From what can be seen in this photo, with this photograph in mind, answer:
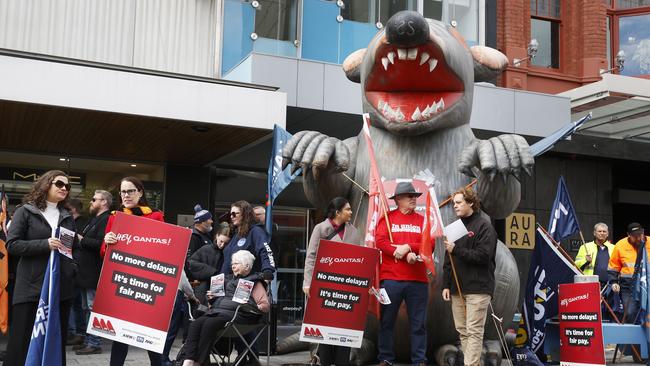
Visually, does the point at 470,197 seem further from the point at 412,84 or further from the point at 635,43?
the point at 635,43

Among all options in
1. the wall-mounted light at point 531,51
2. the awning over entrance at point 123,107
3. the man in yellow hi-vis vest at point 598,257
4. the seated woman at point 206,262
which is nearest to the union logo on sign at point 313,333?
the seated woman at point 206,262

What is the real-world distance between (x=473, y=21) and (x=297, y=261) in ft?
18.1

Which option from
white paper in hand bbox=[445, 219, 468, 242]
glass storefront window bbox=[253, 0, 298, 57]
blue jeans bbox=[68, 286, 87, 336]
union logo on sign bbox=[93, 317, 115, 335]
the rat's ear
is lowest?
blue jeans bbox=[68, 286, 87, 336]

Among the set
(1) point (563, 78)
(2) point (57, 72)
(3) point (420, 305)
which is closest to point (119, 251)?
(3) point (420, 305)

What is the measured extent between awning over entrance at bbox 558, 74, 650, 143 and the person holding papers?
7.70 meters

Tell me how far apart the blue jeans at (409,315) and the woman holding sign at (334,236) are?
18.1 inches

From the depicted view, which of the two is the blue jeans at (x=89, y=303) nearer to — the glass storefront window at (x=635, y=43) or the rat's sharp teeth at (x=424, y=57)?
the rat's sharp teeth at (x=424, y=57)

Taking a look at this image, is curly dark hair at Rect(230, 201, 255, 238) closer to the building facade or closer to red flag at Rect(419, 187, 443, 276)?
red flag at Rect(419, 187, 443, 276)

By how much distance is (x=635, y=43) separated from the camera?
17594 mm

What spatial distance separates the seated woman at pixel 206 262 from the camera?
6941 mm

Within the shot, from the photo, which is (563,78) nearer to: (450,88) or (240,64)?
(240,64)

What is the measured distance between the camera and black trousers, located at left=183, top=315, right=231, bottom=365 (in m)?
5.89

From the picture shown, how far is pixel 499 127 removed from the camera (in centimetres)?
1241

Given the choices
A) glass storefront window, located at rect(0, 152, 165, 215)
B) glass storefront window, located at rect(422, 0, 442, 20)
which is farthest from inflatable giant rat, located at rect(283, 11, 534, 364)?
glass storefront window, located at rect(422, 0, 442, 20)
